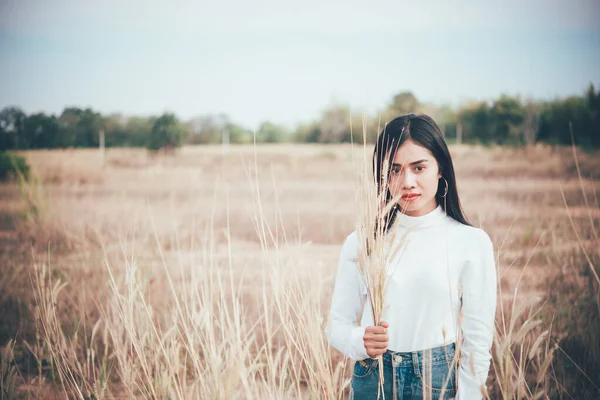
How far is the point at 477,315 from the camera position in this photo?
4.48ft

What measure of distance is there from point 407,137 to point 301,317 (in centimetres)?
69

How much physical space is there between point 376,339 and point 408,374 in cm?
28

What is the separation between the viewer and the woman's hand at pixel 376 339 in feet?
4.00

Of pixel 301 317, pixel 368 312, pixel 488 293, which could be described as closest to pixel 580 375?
pixel 488 293

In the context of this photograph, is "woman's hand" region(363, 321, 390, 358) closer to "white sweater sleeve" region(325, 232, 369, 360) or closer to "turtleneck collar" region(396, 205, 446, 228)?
"white sweater sleeve" region(325, 232, 369, 360)

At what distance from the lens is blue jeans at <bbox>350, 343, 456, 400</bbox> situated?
54.9 inches

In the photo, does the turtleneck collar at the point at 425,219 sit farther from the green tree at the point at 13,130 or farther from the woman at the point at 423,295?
the green tree at the point at 13,130

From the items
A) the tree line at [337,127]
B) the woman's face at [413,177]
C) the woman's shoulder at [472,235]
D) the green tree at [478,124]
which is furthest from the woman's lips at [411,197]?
the green tree at [478,124]

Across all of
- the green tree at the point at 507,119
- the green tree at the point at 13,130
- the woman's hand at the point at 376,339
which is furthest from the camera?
the green tree at the point at 507,119

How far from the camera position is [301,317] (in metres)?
1.41

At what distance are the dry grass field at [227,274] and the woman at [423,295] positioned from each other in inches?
3.9

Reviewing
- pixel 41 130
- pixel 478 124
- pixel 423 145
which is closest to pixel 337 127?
pixel 478 124

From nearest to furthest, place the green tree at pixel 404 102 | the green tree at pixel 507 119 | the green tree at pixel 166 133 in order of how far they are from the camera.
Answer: the green tree at pixel 166 133 → the green tree at pixel 404 102 → the green tree at pixel 507 119

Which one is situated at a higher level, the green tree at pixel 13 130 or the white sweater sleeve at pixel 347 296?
the green tree at pixel 13 130
